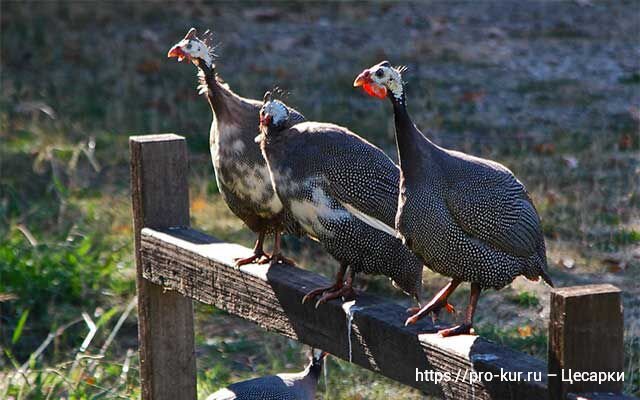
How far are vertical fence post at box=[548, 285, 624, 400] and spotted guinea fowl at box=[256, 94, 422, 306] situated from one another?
960mm

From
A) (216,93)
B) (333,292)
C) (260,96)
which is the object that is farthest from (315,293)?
(260,96)

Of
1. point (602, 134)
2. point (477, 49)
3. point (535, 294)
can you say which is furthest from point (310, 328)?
point (477, 49)

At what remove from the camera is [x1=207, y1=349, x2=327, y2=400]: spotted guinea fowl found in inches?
131

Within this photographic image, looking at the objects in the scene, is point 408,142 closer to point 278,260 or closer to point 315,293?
point 315,293

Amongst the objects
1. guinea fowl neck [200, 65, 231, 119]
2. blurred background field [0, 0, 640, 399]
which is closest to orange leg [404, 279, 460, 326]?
guinea fowl neck [200, 65, 231, 119]

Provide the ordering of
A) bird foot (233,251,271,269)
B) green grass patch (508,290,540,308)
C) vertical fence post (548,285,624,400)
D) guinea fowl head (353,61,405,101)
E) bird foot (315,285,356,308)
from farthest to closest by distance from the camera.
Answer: green grass patch (508,290,540,308) < bird foot (233,251,271,269) < bird foot (315,285,356,308) < guinea fowl head (353,61,405,101) < vertical fence post (548,285,624,400)

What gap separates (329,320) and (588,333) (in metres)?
0.80

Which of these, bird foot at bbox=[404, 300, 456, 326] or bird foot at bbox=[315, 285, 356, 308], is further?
bird foot at bbox=[315, 285, 356, 308]

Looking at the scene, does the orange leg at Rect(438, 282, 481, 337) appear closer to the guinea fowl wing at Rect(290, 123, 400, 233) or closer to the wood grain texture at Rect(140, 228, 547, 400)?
the wood grain texture at Rect(140, 228, 547, 400)

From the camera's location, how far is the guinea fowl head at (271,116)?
2906 mm

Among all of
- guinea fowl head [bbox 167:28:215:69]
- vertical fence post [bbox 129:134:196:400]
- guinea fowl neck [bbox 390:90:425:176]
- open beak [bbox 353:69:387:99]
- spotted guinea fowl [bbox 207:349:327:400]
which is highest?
guinea fowl head [bbox 167:28:215:69]

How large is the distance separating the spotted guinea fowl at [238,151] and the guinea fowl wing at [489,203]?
25.4 inches

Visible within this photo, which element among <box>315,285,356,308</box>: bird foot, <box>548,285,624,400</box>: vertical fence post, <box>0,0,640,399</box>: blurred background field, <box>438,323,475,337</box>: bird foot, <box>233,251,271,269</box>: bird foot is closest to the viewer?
<box>548,285,624,400</box>: vertical fence post

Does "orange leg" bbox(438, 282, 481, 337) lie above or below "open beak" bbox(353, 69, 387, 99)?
below
